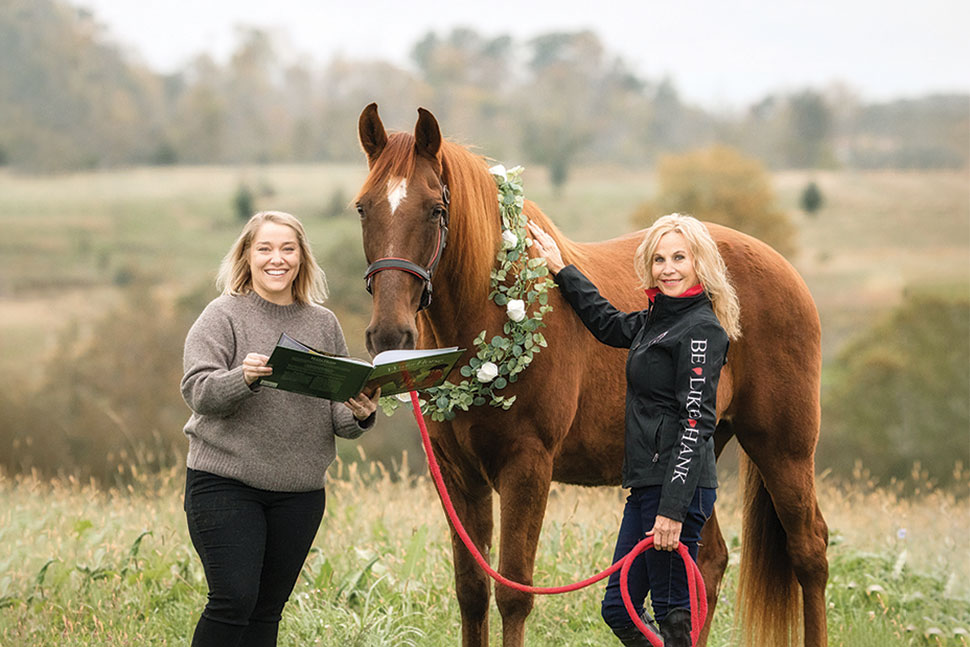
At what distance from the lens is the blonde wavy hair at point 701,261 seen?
3357 millimetres

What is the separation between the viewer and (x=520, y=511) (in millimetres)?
3762

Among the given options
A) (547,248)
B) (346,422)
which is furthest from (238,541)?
(547,248)

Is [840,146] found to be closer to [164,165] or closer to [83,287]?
[164,165]

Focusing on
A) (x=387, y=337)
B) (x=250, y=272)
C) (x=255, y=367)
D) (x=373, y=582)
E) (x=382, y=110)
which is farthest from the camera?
(x=382, y=110)

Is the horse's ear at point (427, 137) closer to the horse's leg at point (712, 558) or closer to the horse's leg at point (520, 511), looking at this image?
the horse's leg at point (520, 511)

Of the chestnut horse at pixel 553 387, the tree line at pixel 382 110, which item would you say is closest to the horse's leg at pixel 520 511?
the chestnut horse at pixel 553 387

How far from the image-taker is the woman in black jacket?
124 inches

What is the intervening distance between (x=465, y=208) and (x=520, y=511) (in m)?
1.27

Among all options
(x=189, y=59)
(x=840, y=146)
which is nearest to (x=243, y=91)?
(x=189, y=59)

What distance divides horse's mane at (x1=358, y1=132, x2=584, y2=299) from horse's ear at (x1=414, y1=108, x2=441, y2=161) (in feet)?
0.13

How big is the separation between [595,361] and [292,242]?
1.53 metres

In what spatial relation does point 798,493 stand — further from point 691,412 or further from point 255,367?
point 255,367

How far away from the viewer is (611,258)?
458 cm

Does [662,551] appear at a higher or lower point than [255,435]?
lower
